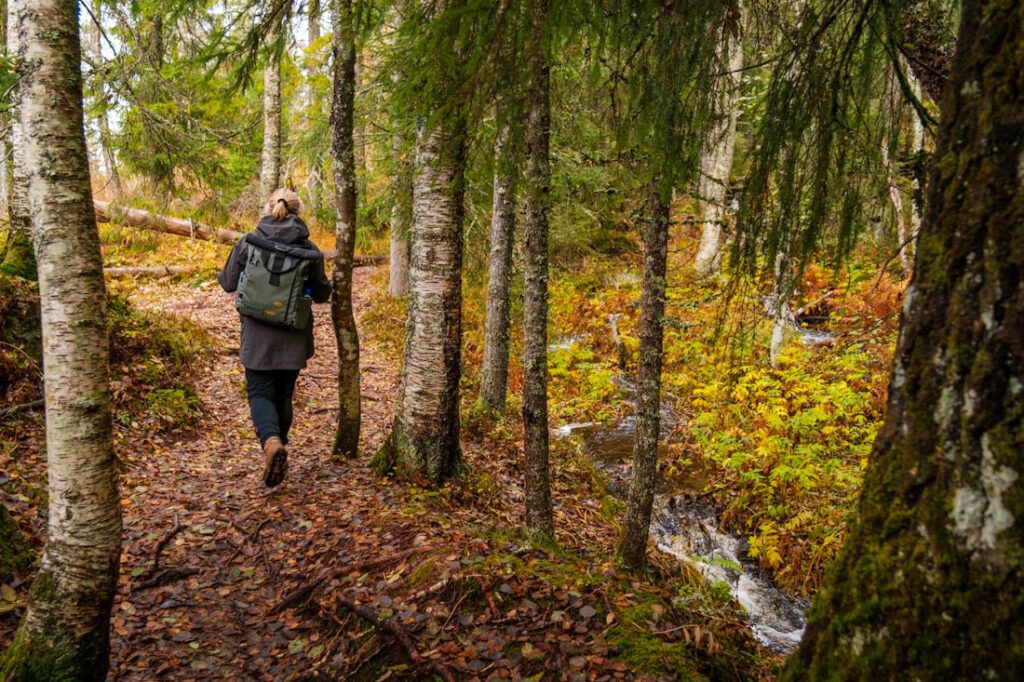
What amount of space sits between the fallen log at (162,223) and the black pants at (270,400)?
11.6m

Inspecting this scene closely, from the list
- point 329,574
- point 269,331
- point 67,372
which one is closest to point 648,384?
point 329,574

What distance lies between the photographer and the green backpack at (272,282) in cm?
490

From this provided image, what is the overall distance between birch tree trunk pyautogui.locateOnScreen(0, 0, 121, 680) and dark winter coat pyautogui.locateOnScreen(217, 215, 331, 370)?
7.70ft

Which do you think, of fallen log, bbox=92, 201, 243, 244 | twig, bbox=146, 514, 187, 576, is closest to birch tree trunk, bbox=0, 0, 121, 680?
twig, bbox=146, 514, 187, 576

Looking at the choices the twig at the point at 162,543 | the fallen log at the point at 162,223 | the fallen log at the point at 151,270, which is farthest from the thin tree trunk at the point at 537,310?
the fallen log at the point at 162,223

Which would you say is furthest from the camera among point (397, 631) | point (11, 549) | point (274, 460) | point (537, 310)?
point (274, 460)

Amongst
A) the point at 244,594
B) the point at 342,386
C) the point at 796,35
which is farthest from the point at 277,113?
the point at 796,35

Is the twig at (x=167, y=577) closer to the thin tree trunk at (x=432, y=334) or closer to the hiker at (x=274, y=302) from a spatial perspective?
the hiker at (x=274, y=302)

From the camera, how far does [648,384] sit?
424 centimetres

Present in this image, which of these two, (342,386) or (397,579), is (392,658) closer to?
(397,579)

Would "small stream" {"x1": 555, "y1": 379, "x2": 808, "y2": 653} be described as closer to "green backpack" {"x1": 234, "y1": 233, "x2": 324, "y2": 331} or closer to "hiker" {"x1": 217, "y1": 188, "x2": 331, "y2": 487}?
"hiker" {"x1": 217, "y1": 188, "x2": 331, "y2": 487}

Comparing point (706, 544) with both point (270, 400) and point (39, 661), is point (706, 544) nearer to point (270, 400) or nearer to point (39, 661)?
point (270, 400)

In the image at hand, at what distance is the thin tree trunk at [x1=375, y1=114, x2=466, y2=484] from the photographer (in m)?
5.27

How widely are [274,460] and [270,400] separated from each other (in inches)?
23.3
